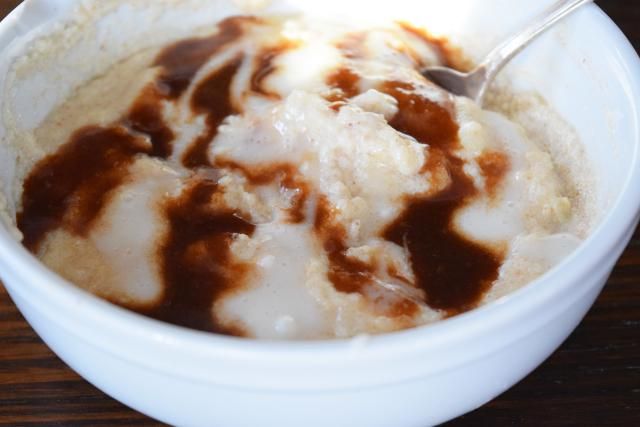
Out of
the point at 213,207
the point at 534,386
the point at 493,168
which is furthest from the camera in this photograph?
the point at 493,168

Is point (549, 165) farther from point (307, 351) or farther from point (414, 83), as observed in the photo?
point (307, 351)

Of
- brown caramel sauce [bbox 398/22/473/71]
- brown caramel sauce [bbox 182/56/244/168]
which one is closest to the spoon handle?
brown caramel sauce [bbox 398/22/473/71]

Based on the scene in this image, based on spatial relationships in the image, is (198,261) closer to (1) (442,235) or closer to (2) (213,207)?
(2) (213,207)

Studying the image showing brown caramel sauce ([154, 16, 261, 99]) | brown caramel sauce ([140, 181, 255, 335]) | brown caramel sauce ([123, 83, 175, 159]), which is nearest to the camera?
brown caramel sauce ([140, 181, 255, 335])

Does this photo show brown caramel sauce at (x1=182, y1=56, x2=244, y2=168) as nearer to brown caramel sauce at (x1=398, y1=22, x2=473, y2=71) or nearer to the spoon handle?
brown caramel sauce at (x1=398, y1=22, x2=473, y2=71)

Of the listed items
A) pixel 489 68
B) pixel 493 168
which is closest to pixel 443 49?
pixel 489 68

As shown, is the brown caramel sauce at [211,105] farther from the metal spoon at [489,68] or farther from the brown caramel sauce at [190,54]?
the metal spoon at [489,68]
